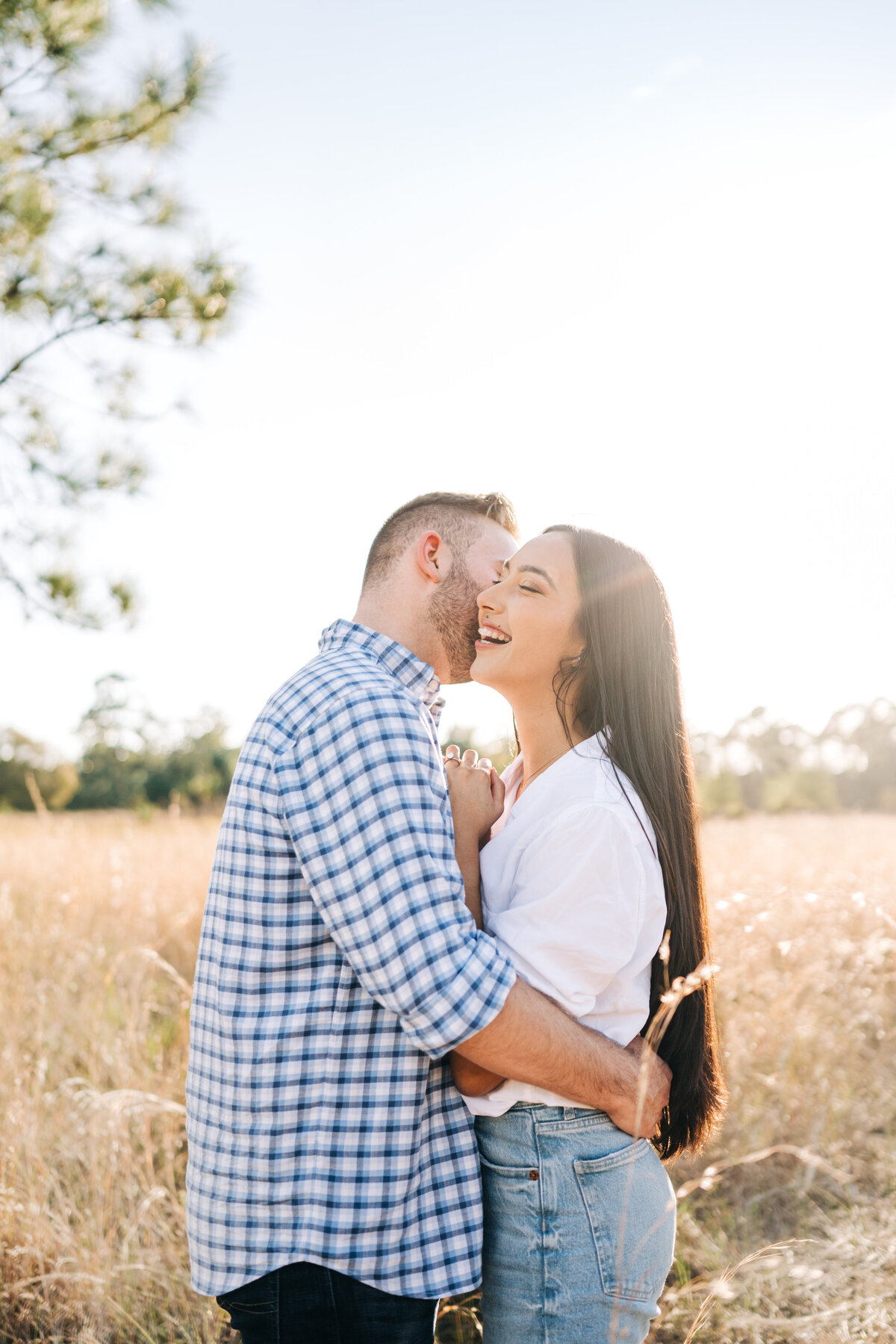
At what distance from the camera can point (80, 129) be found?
522 centimetres

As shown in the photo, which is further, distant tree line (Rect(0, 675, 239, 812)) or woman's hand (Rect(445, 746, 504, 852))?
distant tree line (Rect(0, 675, 239, 812))

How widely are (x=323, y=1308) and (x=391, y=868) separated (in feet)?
2.44

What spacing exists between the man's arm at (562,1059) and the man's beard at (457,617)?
819 mm

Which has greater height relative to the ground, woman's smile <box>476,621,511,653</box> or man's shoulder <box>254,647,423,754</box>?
woman's smile <box>476,621,511,653</box>

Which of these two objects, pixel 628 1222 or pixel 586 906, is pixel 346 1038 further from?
pixel 628 1222

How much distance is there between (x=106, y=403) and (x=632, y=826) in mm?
5097

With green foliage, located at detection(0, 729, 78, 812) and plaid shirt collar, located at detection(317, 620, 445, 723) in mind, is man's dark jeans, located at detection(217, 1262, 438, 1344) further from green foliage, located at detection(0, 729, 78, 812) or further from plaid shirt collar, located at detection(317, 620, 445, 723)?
green foliage, located at detection(0, 729, 78, 812)

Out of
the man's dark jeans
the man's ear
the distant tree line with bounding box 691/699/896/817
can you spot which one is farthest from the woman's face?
the distant tree line with bounding box 691/699/896/817

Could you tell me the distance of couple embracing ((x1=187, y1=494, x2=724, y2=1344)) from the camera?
1.41 metres

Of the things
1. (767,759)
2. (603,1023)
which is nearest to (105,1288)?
(603,1023)

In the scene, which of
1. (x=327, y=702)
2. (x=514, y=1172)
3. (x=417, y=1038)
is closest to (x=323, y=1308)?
(x=514, y=1172)

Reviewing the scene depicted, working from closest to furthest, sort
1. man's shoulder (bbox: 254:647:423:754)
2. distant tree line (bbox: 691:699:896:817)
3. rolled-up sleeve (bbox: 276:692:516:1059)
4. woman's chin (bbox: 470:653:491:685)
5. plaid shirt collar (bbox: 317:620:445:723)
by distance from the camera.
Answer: rolled-up sleeve (bbox: 276:692:516:1059)
man's shoulder (bbox: 254:647:423:754)
plaid shirt collar (bbox: 317:620:445:723)
woman's chin (bbox: 470:653:491:685)
distant tree line (bbox: 691:699:896:817)

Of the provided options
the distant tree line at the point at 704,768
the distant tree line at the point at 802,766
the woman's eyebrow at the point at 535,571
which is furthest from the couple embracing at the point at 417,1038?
the distant tree line at the point at 802,766

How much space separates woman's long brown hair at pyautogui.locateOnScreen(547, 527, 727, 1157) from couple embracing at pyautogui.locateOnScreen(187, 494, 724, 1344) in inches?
0.8
